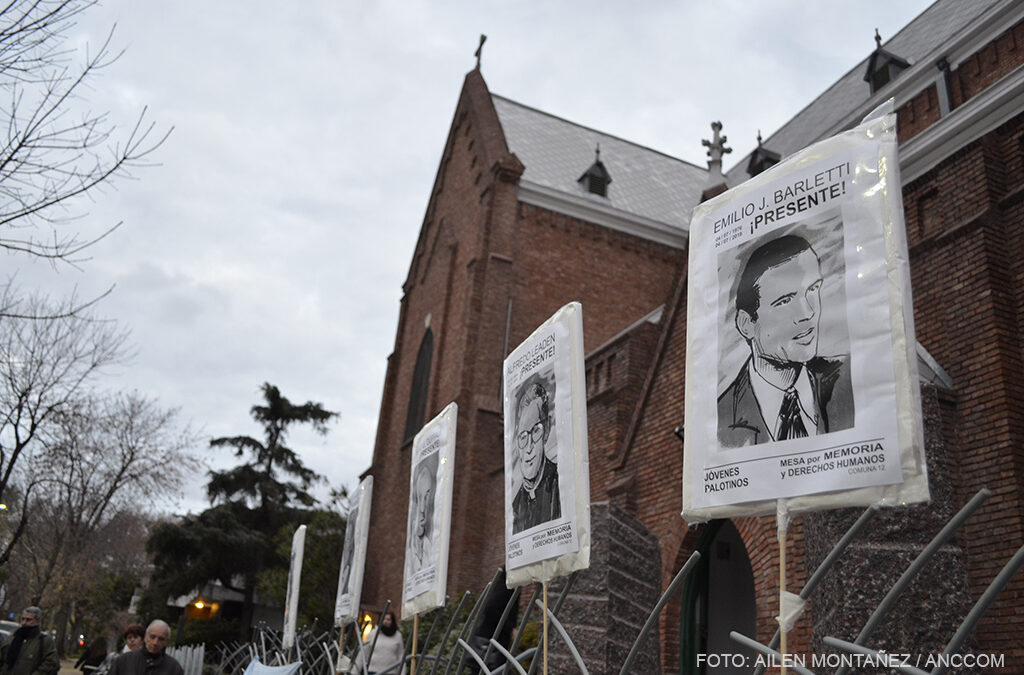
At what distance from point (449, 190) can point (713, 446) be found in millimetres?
22156

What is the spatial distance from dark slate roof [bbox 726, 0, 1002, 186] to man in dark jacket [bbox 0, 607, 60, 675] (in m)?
12.1

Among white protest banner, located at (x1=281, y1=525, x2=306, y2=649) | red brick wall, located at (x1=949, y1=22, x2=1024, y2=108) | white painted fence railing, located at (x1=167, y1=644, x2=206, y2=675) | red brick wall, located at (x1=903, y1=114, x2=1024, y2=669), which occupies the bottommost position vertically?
white painted fence railing, located at (x1=167, y1=644, x2=206, y2=675)

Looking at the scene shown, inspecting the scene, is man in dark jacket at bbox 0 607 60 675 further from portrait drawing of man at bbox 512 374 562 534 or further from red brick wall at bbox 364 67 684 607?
red brick wall at bbox 364 67 684 607

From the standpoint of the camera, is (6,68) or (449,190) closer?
(6,68)

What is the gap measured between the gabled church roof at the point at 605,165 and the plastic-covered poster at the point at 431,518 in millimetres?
15628

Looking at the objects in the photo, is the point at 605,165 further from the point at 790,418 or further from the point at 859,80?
the point at 790,418

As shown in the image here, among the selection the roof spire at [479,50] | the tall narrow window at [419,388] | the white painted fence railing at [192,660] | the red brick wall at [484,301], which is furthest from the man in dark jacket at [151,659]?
the roof spire at [479,50]

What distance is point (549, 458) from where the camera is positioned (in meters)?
4.13

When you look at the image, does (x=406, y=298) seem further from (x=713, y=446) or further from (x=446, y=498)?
(x=713, y=446)

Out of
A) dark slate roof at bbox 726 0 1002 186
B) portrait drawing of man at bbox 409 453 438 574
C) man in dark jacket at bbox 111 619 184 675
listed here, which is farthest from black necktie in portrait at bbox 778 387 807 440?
dark slate roof at bbox 726 0 1002 186

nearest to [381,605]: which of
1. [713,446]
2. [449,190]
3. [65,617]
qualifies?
[449,190]

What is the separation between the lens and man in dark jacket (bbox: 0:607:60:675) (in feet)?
28.9

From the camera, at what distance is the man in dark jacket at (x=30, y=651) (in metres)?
8.81

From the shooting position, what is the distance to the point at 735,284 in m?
3.13
